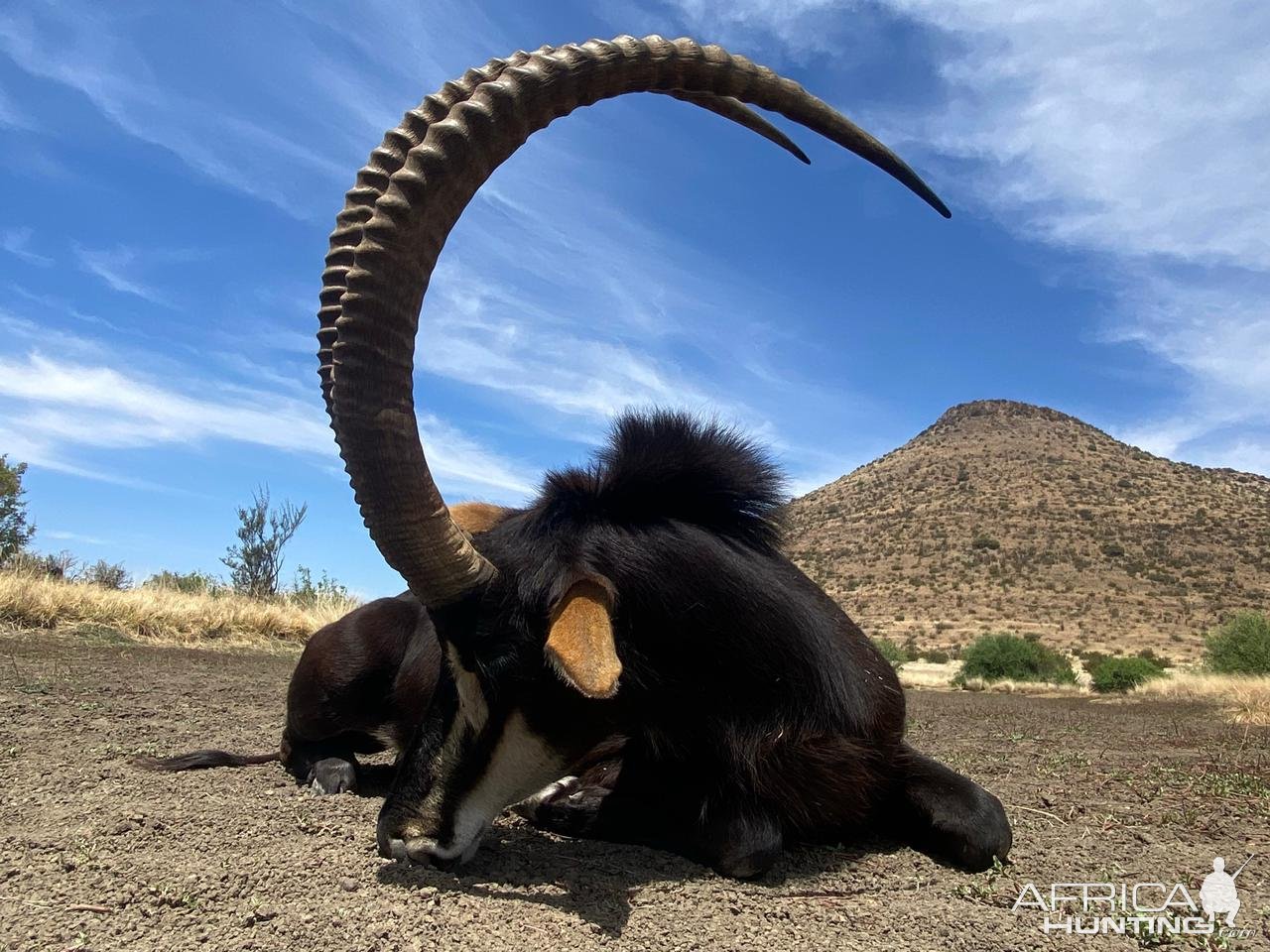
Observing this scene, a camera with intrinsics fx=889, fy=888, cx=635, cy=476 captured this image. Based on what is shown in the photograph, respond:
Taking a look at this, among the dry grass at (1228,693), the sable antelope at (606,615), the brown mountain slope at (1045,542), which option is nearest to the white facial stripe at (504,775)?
the sable antelope at (606,615)

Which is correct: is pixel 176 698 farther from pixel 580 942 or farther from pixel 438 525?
pixel 580 942

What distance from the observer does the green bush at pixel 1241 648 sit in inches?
948

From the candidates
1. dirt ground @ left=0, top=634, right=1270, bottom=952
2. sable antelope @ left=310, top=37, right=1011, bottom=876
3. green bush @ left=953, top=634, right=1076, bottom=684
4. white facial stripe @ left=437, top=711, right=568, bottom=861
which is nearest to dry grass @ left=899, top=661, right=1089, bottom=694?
green bush @ left=953, top=634, right=1076, bottom=684

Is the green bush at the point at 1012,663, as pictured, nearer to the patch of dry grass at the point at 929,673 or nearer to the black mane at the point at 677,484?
the patch of dry grass at the point at 929,673

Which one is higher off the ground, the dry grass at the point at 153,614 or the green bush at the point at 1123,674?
the green bush at the point at 1123,674

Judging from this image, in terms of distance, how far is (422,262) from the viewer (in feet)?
9.82

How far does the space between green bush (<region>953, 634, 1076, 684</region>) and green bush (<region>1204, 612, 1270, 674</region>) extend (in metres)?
4.11

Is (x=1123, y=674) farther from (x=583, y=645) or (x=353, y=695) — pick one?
(x=583, y=645)

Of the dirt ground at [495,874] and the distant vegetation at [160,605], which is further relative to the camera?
the distant vegetation at [160,605]

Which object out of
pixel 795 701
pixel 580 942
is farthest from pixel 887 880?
pixel 580 942

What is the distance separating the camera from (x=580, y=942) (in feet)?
8.31

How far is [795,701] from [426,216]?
7.53 feet

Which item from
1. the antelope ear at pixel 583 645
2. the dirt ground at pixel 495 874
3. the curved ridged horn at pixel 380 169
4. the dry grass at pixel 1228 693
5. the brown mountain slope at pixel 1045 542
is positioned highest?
the brown mountain slope at pixel 1045 542

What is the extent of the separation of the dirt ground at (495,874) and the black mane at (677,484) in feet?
4.58
